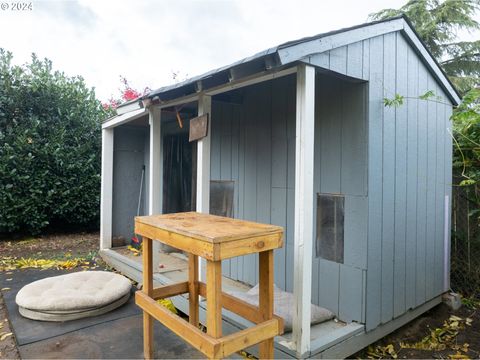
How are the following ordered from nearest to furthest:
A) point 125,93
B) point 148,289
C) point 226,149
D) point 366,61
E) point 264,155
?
point 148,289 → point 366,61 → point 264,155 → point 226,149 → point 125,93

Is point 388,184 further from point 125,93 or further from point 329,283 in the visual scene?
point 125,93

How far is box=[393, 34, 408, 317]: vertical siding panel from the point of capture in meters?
2.77

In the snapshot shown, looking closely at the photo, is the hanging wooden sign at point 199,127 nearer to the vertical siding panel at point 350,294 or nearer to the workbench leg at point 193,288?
the workbench leg at point 193,288

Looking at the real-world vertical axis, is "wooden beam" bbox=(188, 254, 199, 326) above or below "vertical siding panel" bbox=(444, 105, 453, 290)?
below

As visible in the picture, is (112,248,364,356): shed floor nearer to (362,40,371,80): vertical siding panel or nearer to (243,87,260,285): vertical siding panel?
(243,87,260,285): vertical siding panel

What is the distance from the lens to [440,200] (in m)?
3.38

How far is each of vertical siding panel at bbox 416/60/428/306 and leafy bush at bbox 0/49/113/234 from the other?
5703mm

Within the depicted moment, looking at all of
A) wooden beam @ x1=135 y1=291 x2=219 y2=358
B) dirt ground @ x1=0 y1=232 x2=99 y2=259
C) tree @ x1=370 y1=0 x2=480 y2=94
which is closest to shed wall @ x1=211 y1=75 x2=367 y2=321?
wooden beam @ x1=135 y1=291 x2=219 y2=358

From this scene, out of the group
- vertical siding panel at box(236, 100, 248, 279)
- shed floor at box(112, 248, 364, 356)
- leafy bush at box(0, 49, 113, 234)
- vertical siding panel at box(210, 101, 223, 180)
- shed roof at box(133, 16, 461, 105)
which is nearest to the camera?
shed roof at box(133, 16, 461, 105)

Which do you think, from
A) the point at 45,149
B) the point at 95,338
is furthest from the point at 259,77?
the point at 45,149

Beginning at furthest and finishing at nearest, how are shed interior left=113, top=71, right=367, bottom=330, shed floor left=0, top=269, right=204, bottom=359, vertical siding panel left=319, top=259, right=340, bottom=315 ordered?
vertical siding panel left=319, top=259, right=340, bottom=315
shed interior left=113, top=71, right=367, bottom=330
shed floor left=0, top=269, right=204, bottom=359

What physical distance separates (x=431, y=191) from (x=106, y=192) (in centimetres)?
439

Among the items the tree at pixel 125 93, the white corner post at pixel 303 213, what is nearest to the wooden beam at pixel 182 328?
the white corner post at pixel 303 213

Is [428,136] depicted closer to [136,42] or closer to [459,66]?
[459,66]
